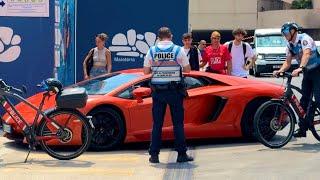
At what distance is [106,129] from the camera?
8.77 m

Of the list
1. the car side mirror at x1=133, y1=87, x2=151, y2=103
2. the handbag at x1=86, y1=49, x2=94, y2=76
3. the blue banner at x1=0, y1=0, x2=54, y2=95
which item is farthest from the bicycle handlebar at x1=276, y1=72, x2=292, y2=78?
the blue banner at x1=0, y1=0, x2=54, y2=95

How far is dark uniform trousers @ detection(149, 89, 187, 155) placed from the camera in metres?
7.93

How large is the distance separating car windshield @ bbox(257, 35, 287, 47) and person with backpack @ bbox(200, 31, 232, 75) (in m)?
19.0

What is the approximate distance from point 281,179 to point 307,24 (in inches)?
2249

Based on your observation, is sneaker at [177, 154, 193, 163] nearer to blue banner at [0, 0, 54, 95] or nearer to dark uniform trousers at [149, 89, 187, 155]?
dark uniform trousers at [149, 89, 187, 155]

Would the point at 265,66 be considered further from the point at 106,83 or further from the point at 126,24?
the point at 106,83

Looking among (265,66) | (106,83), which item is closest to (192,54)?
(106,83)

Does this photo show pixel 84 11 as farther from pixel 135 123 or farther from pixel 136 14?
pixel 135 123

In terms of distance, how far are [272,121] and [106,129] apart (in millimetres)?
2248

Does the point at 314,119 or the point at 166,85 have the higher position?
the point at 166,85

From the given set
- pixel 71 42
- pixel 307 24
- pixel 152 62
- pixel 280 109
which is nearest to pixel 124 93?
pixel 152 62

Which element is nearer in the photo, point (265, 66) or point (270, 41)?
point (265, 66)

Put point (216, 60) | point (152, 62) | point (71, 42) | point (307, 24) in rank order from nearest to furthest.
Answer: point (152, 62)
point (216, 60)
point (71, 42)
point (307, 24)

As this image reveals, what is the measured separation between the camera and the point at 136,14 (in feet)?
46.9
